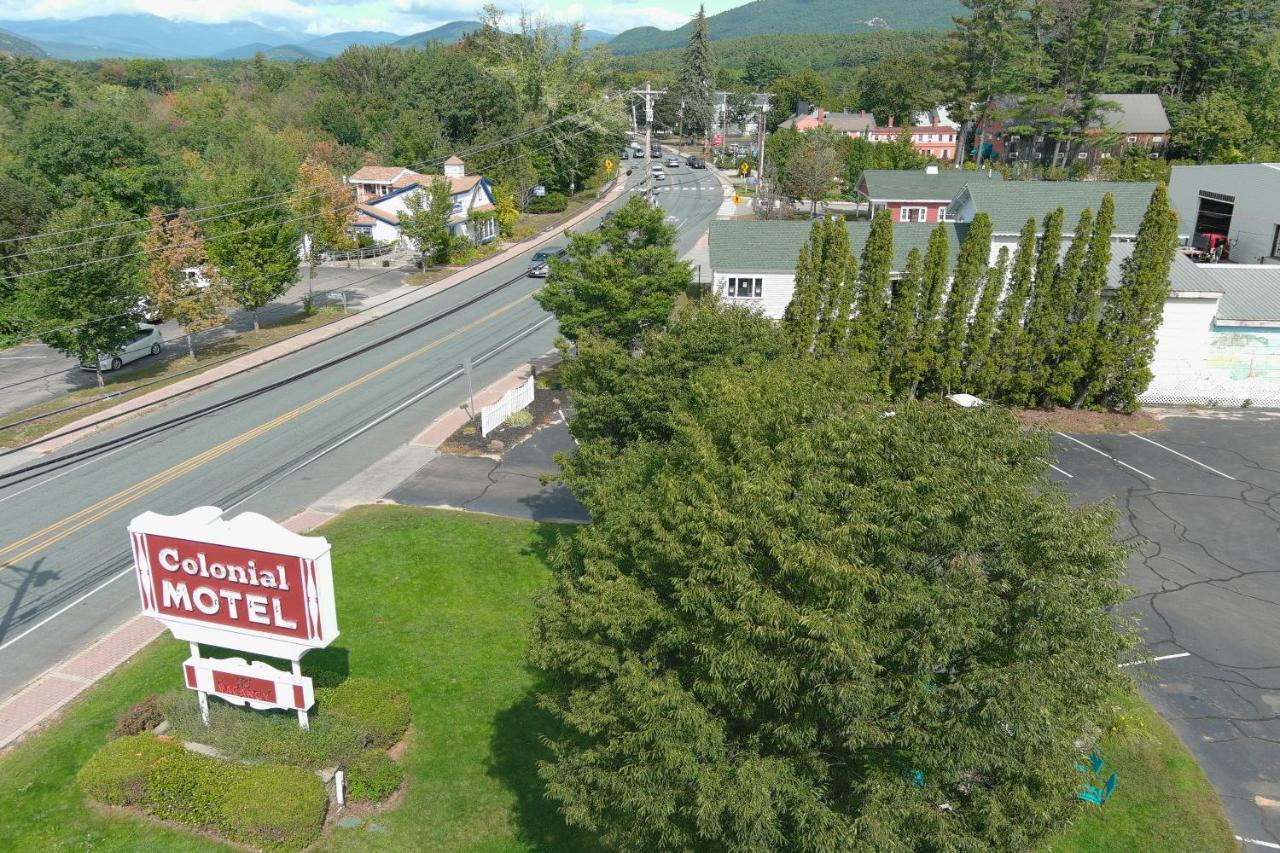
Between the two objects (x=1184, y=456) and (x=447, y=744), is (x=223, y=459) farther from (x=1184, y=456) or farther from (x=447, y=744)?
(x=1184, y=456)

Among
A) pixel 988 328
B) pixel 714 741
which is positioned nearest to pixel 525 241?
pixel 988 328

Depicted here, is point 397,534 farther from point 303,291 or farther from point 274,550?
point 303,291

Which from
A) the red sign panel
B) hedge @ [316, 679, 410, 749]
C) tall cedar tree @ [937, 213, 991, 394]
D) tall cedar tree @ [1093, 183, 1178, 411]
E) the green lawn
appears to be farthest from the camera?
tall cedar tree @ [937, 213, 991, 394]

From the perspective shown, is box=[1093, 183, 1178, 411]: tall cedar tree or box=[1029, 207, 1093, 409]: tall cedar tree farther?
box=[1029, 207, 1093, 409]: tall cedar tree

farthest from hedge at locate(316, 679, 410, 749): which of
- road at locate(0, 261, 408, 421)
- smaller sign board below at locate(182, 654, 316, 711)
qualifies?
road at locate(0, 261, 408, 421)

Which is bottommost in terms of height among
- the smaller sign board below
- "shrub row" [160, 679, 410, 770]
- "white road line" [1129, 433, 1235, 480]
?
"shrub row" [160, 679, 410, 770]

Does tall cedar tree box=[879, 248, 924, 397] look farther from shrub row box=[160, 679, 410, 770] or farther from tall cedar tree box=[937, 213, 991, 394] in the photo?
shrub row box=[160, 679, 410, 770]

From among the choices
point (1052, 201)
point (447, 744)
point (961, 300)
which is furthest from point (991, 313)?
point (447, 744)
